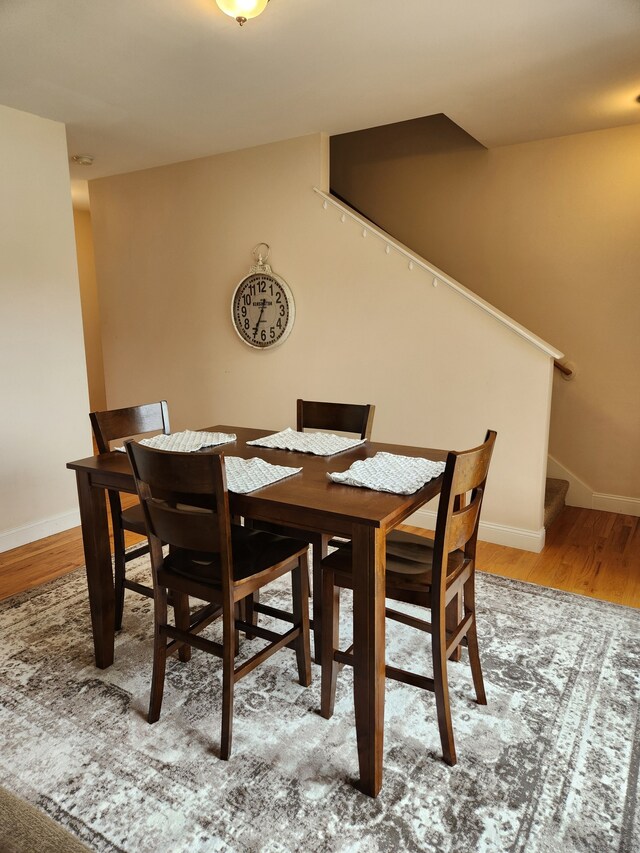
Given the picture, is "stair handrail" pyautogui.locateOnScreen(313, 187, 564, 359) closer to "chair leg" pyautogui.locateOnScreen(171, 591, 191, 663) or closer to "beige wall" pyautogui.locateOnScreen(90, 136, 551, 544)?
"beige wall" pyautogui.locateOnScreen(90, 136, 551, 544)

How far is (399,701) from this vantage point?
189 cm

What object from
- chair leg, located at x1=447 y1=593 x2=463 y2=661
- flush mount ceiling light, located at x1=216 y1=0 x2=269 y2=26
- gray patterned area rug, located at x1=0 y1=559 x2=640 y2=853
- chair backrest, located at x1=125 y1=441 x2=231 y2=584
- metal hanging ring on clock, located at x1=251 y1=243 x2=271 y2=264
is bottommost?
gray patterned area rug, located at x1=0 y1=559 x2=640 y2=853

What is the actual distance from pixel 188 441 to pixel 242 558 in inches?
25.4

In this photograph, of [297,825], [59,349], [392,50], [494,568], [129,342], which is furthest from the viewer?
[129,342]

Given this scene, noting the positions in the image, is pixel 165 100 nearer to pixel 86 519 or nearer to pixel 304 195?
pixel 304 195

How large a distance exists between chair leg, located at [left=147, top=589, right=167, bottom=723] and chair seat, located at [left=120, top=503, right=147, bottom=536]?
41cm

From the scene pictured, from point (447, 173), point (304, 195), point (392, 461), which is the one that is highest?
point (447, 173)

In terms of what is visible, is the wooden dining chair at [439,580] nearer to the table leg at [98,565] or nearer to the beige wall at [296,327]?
the table leg at [98,565]

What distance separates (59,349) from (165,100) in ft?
5.12

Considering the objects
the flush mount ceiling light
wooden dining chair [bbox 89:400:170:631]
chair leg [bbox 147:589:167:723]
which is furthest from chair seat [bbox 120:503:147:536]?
the flush mount ceiling light

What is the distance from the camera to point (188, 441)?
2.26 metres

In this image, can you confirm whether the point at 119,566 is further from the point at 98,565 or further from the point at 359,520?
the point at 359,520

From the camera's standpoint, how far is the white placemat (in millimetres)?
1680

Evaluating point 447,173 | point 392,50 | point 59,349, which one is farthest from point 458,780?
point 447,173
